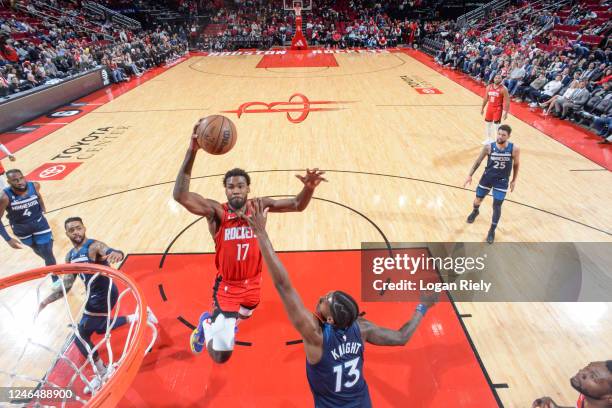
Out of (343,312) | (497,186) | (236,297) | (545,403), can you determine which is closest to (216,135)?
(236,297)

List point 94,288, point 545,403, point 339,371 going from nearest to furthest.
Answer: point 339,371 → point 545,403 → point 94,288

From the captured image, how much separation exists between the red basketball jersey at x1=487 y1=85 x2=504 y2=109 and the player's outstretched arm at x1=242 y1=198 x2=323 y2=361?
802 centimetres

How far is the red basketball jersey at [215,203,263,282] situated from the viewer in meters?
3.60

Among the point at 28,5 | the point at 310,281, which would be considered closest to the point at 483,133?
the point at 310,281

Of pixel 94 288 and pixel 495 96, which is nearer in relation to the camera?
pixel 94 288

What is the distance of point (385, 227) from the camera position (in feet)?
19.9

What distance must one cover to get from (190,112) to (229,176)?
9.92m

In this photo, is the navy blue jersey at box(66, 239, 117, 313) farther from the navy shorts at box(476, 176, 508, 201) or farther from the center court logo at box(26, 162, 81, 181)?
the center court logo at box(26, 162, 81, 181)

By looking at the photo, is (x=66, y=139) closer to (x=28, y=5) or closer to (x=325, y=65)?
(x=325, y=65)

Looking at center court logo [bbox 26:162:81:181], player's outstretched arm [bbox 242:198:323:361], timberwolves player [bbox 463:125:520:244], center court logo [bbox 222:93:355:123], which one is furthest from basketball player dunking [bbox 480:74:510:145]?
center court logo [bbox 26:162:81:181]

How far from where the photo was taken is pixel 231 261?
12.0ft

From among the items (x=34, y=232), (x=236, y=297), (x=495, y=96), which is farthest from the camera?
(x=495, y=96)

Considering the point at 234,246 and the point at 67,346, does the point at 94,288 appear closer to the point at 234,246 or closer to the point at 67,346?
the point at 67,346

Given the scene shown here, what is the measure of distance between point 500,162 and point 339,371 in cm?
421
